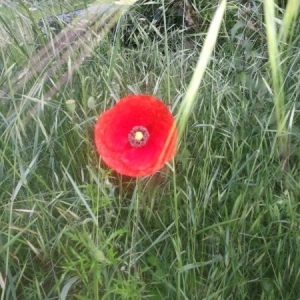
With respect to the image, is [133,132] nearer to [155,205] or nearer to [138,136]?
[138,136]

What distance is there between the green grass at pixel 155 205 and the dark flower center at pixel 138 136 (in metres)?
0.08

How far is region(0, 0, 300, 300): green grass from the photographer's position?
1053mm

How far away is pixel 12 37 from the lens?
1322 millimetres

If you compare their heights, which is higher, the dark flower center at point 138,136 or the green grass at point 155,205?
the dark flower center at point 138,136

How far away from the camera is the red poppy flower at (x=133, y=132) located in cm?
108

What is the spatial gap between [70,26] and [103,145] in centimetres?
54

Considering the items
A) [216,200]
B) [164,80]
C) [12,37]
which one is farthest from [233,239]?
[12,37]

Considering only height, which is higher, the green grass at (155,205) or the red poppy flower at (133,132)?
the red poppy flower at (133,132)

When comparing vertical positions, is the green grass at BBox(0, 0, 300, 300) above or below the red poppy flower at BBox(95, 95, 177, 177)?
below

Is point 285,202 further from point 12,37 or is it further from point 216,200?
point 12,37

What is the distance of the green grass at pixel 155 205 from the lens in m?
1.05

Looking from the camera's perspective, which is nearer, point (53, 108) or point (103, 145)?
point (103, 145)

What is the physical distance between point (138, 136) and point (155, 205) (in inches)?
8.1

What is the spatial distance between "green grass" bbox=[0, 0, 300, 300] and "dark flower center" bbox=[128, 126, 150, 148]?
3.2 inches
